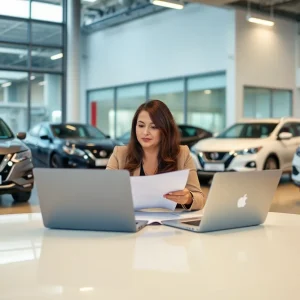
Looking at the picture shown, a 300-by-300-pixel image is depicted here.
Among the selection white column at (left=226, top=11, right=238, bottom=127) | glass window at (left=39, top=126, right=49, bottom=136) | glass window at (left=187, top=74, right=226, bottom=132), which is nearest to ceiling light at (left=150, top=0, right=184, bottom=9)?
white column at (left=226, top=11, right=238, bottom=127)

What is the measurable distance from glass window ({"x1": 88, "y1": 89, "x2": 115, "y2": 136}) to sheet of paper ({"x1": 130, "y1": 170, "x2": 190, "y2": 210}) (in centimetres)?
1504

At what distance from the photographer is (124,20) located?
15586mm

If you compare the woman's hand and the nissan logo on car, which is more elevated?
the woman's hand

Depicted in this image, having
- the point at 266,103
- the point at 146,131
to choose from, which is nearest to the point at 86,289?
the point at 146,131

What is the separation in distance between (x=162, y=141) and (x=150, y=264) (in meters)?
1.09

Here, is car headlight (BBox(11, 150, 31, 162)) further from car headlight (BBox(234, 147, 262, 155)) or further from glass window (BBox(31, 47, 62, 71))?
glass window (BBox(31, 47, 62, 71))

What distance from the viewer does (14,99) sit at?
13.0 metres

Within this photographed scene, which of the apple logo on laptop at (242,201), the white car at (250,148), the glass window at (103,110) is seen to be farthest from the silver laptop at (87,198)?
the glass window at (103,110)

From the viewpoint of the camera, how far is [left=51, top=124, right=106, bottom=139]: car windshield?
869 cm

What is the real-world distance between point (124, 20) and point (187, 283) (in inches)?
600

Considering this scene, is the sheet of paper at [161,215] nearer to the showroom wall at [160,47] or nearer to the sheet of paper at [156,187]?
the sheet of paper at [156,187]

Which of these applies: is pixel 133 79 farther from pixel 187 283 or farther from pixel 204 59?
pixel 187 283

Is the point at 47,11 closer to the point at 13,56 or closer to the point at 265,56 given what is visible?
the point at 13,56

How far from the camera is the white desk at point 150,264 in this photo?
938mm
